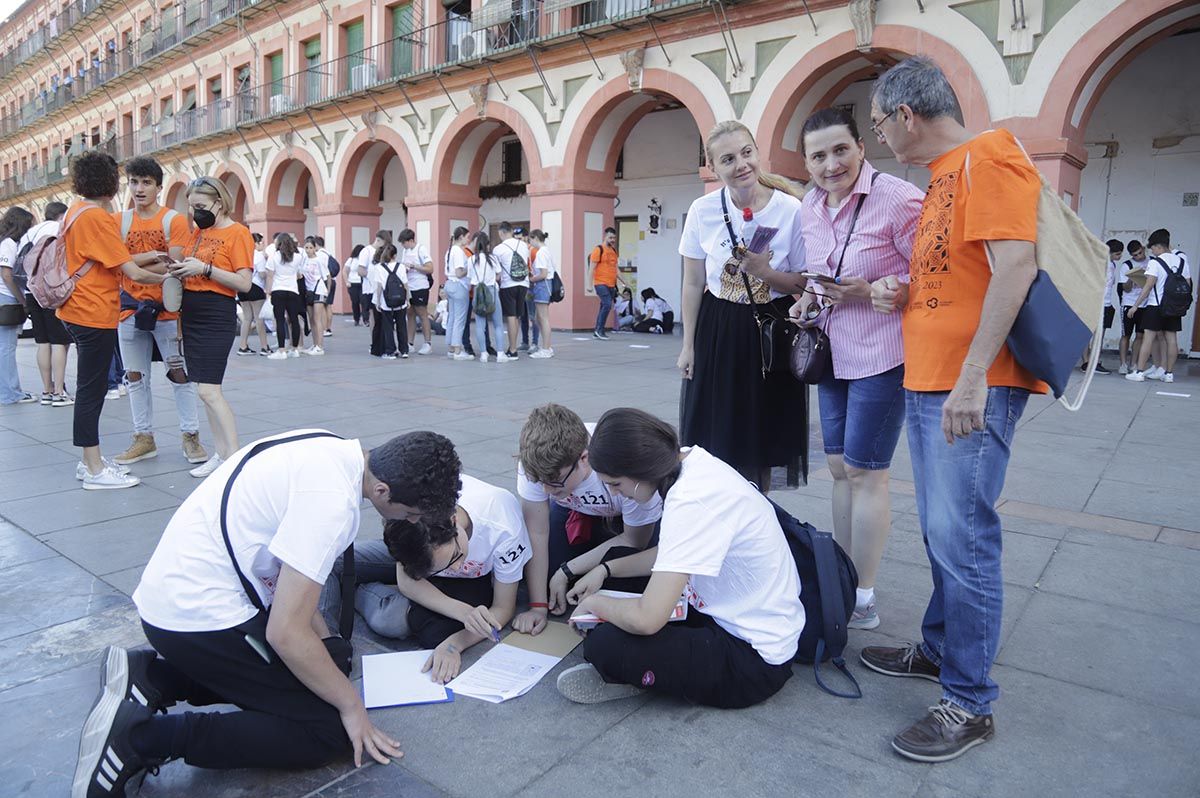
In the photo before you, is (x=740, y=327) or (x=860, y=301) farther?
(x=740, y=327)

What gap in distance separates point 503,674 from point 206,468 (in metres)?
3.31

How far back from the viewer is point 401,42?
20.0 meters

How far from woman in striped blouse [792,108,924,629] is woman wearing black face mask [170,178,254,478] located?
358cm

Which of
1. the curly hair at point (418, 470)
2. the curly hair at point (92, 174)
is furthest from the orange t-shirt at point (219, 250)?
the curly hair at point (418, 470)

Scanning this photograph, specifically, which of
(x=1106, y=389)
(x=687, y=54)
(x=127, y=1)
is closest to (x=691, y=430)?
(x=1106, y=389)

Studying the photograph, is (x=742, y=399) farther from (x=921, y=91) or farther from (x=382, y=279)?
(x=382, y=279)

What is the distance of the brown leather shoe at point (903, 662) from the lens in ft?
8.66

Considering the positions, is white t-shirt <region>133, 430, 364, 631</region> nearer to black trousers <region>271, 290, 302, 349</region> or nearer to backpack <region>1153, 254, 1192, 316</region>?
black trousers <region>271, 290, 302, 349</region>

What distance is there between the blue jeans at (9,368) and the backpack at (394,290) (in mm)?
4381

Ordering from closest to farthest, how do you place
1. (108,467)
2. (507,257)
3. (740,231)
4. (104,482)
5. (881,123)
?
(881,123)
(740,231)
(104,482)
(108,467)
(507,257)

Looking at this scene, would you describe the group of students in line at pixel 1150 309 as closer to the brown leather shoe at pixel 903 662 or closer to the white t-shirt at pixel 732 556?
the brown leather shoe at pixel 903 662

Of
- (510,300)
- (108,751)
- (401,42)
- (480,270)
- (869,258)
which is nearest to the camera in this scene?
(108,751)

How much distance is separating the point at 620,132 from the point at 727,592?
14906 mm

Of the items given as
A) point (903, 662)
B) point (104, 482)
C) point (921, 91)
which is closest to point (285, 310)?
point (104, 482)
